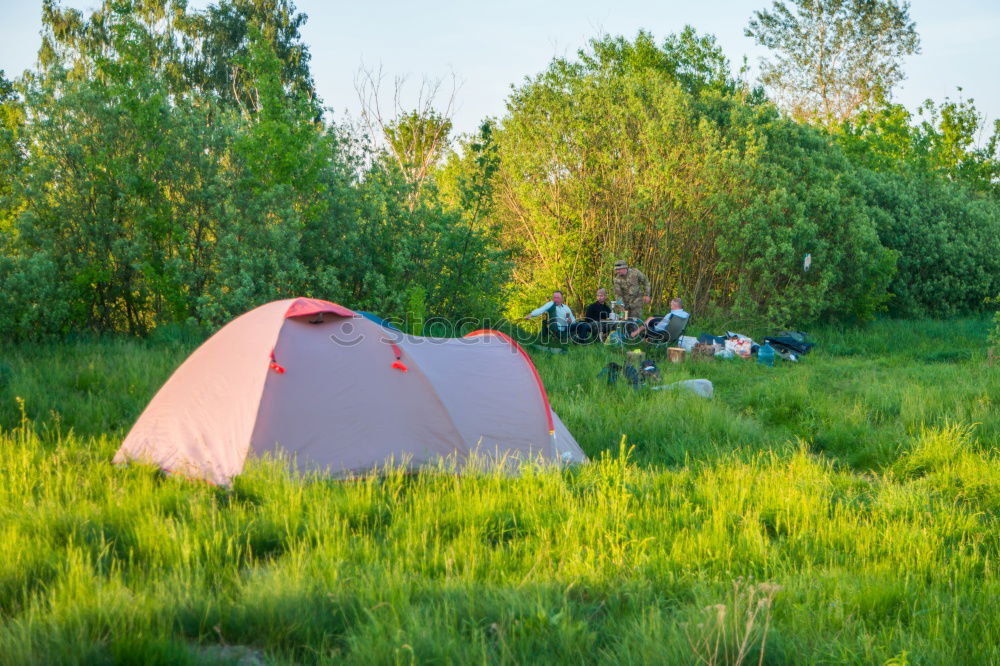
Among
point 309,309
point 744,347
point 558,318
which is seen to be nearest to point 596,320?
point 558,318

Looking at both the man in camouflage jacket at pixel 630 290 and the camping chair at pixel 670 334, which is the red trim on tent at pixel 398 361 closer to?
the camping chair at pixel 670 334

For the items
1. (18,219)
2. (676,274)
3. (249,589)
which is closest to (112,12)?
(18,219)

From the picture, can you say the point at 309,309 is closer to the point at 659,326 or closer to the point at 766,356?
the point at 659,326

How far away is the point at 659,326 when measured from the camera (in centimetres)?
1164

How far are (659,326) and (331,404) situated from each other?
749cm

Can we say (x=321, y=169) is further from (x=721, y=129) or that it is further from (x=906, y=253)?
(x=906, y=253)

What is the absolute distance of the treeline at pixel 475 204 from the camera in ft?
32.3

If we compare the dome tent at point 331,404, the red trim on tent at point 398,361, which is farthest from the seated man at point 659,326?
the red trim on tent at point 398,361

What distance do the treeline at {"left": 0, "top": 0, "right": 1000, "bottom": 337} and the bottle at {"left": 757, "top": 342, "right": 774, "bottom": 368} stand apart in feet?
11.0

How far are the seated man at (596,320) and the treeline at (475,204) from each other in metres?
1.46

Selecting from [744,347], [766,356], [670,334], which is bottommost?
[766,356]

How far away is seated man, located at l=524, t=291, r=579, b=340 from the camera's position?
1226 centimetres

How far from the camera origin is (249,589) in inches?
122

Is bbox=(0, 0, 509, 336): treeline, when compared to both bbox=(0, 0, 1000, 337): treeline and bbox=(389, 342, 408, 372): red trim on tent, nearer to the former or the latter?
bbox=(0, 0, 1000, 337): treeline
